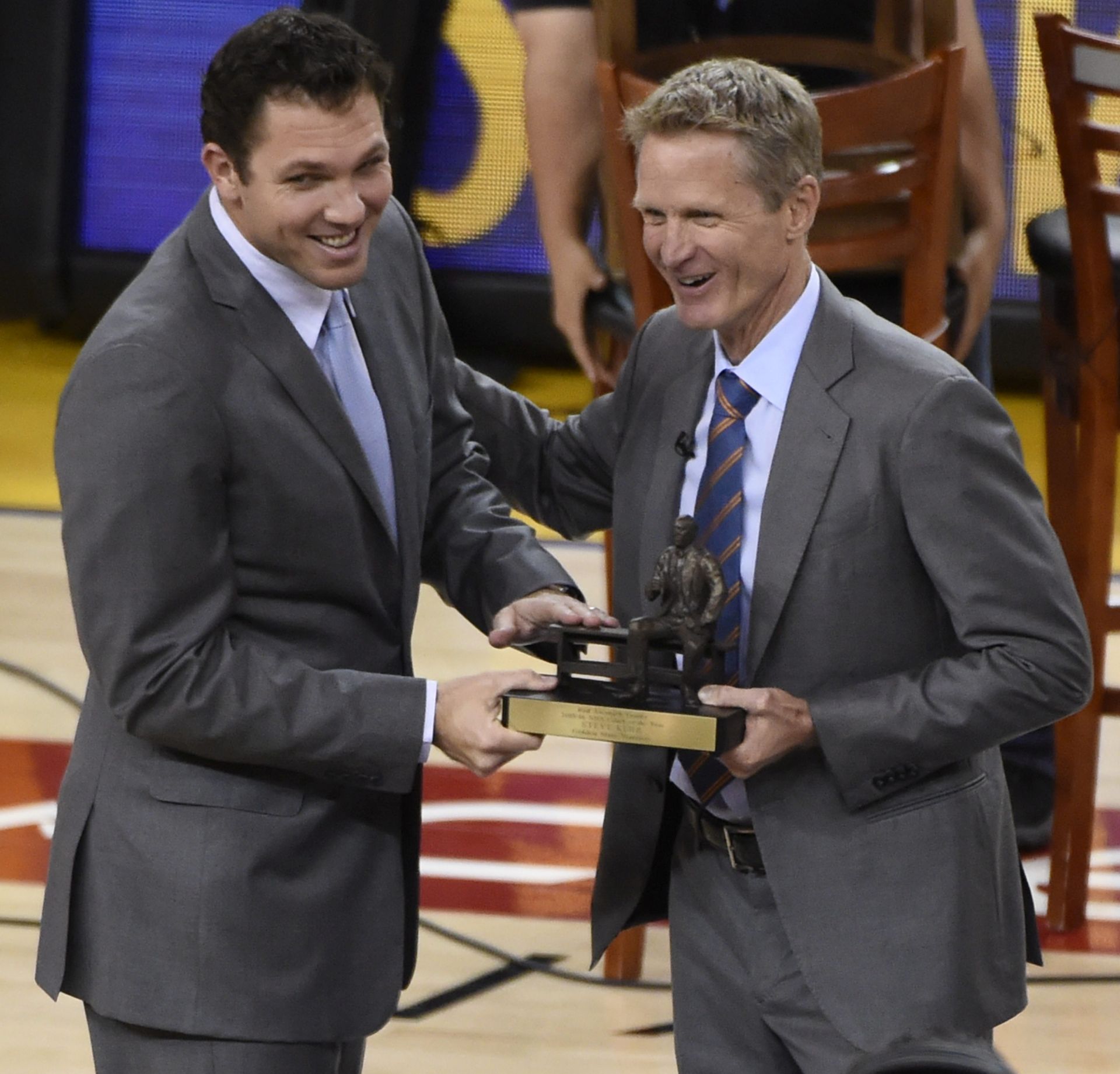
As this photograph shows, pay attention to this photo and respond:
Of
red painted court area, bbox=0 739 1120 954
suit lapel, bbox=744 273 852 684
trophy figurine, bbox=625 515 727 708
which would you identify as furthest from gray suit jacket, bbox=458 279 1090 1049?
red painted court area, bbox=0 739 1120 954

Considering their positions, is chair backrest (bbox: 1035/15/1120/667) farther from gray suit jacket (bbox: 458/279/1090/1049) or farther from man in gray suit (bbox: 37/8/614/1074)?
man in gray suit (bbox: 37/8/614/1074)

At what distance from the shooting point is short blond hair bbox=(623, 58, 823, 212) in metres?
2.04

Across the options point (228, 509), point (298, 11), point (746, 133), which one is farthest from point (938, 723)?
point (298, 11)

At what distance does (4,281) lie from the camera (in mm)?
7414

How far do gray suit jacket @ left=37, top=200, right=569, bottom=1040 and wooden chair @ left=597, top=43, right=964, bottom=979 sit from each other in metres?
1.10

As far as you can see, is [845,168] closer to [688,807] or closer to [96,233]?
[688,807]

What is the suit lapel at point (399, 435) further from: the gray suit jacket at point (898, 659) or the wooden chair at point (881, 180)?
the wooden chair at point (881, 180)

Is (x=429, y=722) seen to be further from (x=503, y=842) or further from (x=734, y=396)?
(x=503, y=842)

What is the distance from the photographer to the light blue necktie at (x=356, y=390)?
221cm

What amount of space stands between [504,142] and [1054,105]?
11.8 feet

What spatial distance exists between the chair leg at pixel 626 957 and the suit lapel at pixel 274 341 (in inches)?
69.0

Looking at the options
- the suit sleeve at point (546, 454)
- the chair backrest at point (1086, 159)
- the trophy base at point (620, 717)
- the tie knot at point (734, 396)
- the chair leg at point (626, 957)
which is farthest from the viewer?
the chair leg at point (626, 957)

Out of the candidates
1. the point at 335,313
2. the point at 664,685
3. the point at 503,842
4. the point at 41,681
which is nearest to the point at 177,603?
the point at 335,313

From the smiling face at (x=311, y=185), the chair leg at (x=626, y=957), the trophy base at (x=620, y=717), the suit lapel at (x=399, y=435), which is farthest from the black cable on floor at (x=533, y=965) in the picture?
the smiling face at (x=311, y=185)
